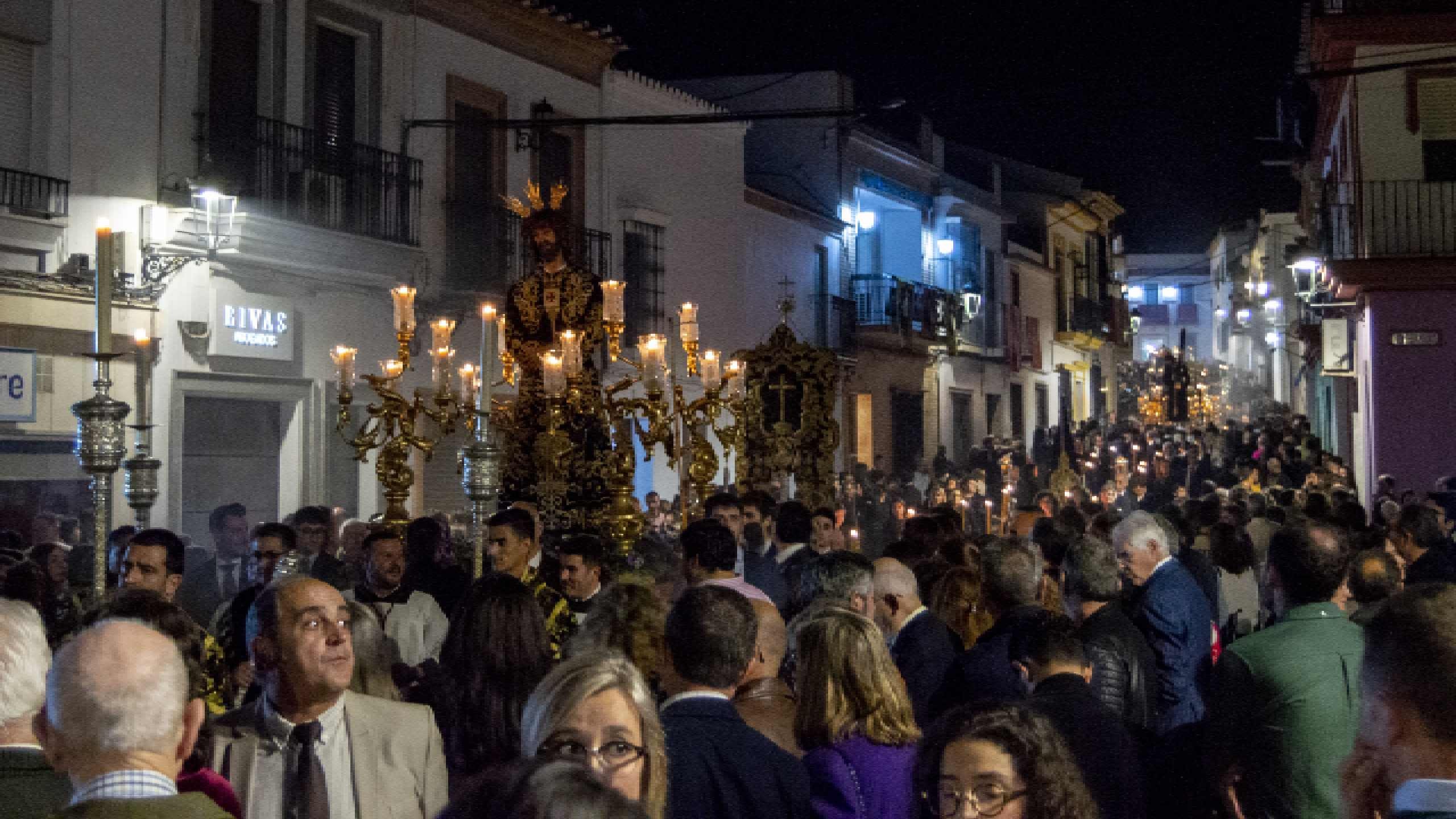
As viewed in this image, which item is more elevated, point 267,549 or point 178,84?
point 178,84

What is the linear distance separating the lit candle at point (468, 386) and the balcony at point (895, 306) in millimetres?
21676

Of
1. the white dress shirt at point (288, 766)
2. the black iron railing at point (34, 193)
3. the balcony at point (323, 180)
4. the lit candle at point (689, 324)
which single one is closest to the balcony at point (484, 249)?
the balcony at point (323, 180)

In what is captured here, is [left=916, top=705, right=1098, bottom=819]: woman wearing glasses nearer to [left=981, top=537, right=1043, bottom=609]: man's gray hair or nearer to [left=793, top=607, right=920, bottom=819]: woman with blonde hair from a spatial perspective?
[left=793, top=607, right=920, bottom=819]: woman with blonde hair

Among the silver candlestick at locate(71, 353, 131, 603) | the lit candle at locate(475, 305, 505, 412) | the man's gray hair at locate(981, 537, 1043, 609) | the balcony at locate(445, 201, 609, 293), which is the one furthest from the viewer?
the balcony at locate(445, 201, 609, 293)

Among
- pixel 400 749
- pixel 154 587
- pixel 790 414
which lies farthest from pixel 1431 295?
pixel 400 749

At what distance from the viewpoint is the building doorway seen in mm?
32500

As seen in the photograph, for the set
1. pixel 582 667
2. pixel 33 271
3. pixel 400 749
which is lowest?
pixel 400 749

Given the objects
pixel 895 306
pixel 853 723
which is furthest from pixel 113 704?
pixel 895 306

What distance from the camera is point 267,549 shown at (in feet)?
27.8

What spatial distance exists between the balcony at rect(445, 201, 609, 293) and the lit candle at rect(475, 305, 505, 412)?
30.4ft

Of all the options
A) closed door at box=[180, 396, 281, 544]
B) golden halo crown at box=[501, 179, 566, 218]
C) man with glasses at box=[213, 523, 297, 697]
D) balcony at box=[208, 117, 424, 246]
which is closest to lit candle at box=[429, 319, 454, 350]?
golden halo crown at box=[501, 179, 566, 218]

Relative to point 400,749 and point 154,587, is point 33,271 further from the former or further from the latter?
point 400,749

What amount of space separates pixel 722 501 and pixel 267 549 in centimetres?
276

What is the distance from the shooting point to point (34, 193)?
1345cm
